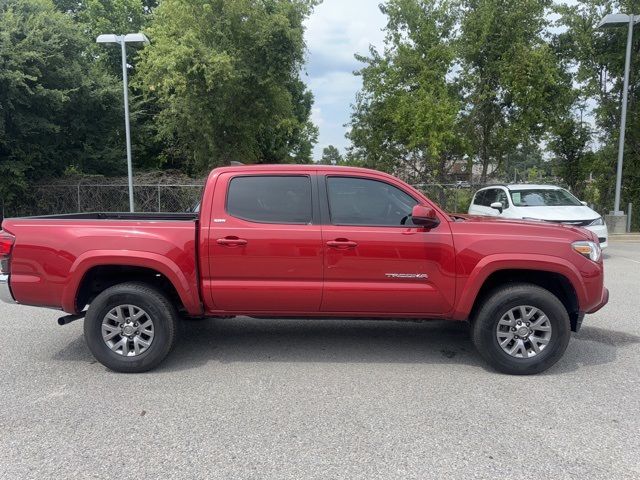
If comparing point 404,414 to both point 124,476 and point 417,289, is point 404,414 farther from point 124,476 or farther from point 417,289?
point 124,476

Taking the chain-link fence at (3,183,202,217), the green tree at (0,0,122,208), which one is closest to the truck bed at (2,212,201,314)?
the green tree at (0,0,122,208)

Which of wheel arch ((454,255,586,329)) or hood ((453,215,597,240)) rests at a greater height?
hood ((453,215,597,240))

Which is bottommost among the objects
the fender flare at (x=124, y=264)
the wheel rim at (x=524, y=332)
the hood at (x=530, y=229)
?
the wheel rim at (x=524, y=332)

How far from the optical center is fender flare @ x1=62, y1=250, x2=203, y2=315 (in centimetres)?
442

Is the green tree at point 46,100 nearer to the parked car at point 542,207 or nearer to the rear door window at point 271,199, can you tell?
the parked car at point 542,207

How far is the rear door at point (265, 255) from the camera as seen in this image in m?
4.50

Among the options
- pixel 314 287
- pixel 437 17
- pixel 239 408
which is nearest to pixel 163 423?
pixel 239 408

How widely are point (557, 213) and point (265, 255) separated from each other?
28.0 feet

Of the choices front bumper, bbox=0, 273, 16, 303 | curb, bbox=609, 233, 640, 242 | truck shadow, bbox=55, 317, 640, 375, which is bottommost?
truck shadow, bbox=55, 317, 640, 375

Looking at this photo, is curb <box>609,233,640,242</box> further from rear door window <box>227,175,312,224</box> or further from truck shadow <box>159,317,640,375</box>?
rear door window <box>227,175,312,224</box>

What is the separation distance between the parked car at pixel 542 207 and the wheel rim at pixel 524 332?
20.7ft

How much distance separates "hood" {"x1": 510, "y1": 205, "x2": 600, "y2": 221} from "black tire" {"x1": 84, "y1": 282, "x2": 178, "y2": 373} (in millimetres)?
8660

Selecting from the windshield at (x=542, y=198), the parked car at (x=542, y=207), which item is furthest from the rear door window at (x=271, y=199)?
the windshield at (x=542, y=198)

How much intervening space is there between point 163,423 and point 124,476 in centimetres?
66
